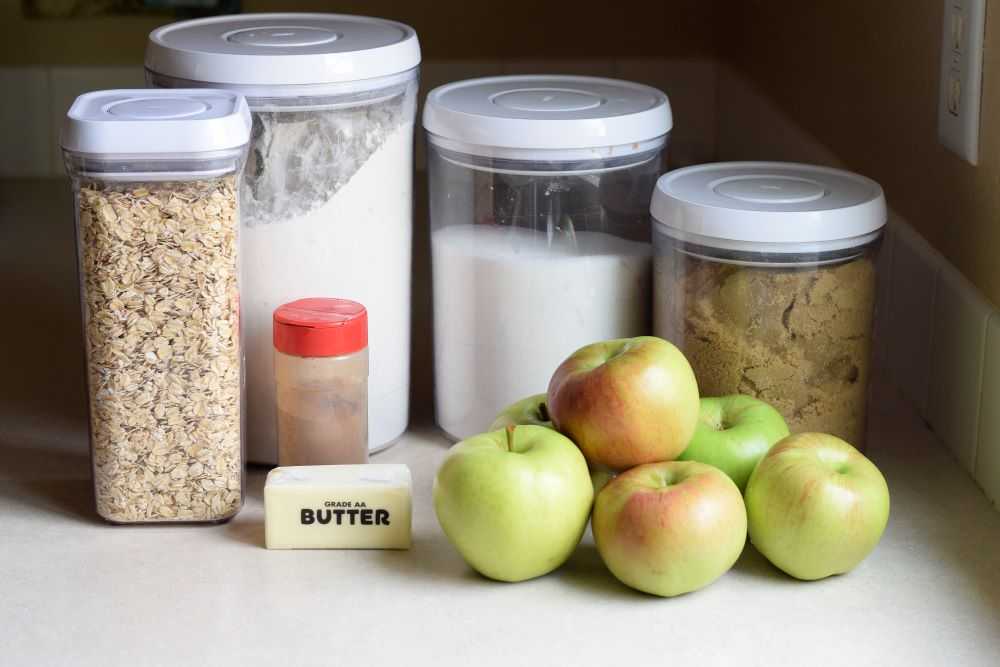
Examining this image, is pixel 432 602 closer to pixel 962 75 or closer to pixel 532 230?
pixel 532 230

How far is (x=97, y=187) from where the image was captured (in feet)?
2.76

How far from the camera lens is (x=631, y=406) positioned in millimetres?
852

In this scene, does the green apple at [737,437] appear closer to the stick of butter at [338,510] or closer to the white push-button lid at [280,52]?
the stick of butter at [338,510]

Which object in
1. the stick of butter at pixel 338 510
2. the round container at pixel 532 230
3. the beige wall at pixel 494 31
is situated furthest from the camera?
the beige wall at pixel 494 31

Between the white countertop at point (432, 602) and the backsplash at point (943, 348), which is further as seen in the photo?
the backsplash at point (943, 348)

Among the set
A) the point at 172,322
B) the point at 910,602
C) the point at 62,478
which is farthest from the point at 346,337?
the point at 910,602

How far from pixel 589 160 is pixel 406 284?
0.18m

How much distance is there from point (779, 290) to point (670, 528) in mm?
221

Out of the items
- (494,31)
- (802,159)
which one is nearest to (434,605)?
(802,159)

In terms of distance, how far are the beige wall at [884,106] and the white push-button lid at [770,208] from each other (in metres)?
0.08

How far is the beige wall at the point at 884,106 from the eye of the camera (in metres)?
0.95

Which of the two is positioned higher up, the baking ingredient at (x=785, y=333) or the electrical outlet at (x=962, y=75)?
the electrical outlet at (x=962, y=75)

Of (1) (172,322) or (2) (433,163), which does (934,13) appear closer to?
(2) (433,163)

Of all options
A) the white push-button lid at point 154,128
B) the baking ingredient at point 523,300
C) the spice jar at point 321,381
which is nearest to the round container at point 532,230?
the baking ingredient at point 523,300
